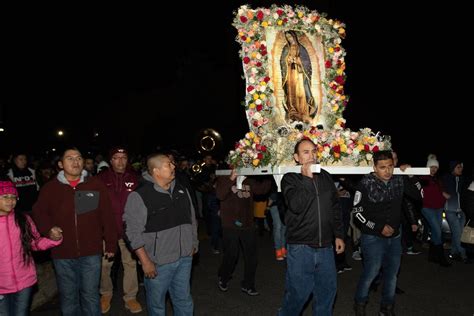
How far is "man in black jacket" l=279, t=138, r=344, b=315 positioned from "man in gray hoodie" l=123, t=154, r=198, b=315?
1.09m

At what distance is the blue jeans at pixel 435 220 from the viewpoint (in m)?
8.73

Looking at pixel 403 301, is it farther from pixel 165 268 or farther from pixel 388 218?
pixel 165 268

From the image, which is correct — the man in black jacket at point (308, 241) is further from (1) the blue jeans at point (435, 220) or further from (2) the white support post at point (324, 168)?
(1) the blue jeans at point (435, 220)

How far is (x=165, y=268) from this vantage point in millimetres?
4535

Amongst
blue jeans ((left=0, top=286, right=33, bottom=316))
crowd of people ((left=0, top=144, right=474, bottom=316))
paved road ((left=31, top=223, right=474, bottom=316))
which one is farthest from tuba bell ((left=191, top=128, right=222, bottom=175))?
blue jeans ((left=0, top=286, right=33, bottom=316))

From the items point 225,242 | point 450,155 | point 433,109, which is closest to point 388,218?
point 225,242

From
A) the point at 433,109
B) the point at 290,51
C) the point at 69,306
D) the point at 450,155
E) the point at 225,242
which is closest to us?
the point at 69,306

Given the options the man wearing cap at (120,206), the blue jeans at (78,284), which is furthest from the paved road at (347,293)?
the blue jeans at (78,284)

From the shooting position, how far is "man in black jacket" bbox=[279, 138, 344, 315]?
4691 millimetres

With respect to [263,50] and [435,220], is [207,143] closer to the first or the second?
[435,220]

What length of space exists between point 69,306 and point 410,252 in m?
7.40

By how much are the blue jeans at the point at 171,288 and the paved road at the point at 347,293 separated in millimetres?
1619

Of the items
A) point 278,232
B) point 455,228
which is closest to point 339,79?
point 278,232

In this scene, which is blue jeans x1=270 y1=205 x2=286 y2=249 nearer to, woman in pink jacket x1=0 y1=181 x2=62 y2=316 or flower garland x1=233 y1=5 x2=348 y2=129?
flower garland x1=233 y1=5 x2=348 y2=129
